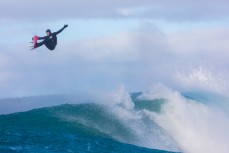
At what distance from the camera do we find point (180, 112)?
35094 mm

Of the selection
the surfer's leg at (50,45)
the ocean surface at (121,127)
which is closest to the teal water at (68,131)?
the ocean surface at (121,127)

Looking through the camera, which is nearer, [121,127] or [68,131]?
[68,131]

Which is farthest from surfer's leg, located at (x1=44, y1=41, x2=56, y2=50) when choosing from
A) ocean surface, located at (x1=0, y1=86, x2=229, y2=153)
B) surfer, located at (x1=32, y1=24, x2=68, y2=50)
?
ocean surface, located at (x1=0, y1=86, x2=229, y2=153)

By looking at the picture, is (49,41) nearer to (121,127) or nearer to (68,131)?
(68,131)

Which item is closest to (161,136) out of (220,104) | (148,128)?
(148,128)

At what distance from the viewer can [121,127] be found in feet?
95.8

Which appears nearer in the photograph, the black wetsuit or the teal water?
the black wetsuit

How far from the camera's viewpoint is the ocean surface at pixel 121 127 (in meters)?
22.0

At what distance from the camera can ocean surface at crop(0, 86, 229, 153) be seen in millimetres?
22000

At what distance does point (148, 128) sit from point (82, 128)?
5169mm

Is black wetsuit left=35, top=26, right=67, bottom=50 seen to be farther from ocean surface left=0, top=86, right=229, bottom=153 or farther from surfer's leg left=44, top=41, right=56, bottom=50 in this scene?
ocean surface left=0, top=86, right=229, bottom=153

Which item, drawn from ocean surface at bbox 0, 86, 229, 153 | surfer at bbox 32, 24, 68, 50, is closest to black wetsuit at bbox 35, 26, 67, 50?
surfer at bbox 32, 24, 68, 50

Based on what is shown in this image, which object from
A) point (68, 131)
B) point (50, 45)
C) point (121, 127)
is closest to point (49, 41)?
point (50, 45)

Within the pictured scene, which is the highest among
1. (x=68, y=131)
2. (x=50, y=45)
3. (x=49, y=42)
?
(x=49, y=42)
